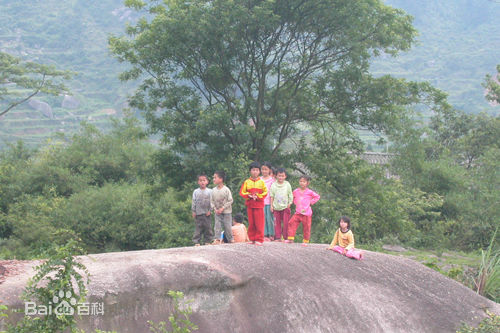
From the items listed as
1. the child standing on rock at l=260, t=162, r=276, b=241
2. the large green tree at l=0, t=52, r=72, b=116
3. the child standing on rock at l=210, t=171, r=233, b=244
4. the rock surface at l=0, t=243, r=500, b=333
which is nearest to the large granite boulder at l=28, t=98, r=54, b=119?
the large green tree at l=0, t=52, r=72, b=116

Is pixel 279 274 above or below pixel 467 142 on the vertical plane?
below

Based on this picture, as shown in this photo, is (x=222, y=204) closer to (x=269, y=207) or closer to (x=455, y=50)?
(x=269, y=207)

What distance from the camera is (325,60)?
14.2 m

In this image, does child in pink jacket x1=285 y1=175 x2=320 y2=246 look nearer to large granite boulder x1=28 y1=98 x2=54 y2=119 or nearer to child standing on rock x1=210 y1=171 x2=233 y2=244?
child standing on rock x1=210 y1=171 x2=233 y2=244

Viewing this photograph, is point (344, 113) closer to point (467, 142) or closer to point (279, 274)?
point (279, 274)

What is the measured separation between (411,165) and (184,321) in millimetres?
14921

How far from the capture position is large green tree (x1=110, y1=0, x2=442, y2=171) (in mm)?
12492

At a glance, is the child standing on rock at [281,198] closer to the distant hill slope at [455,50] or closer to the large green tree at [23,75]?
the large green tree at [23,75]

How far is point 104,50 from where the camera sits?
7544 cm

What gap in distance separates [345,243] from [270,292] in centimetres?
172

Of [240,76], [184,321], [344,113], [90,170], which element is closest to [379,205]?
[344,113]

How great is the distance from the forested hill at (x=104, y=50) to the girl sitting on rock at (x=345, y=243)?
2004 inches

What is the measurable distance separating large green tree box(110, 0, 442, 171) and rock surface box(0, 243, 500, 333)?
636 cm

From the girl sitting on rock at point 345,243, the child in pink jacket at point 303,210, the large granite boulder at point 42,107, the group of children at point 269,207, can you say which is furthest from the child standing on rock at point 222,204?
the large granite boulder at point 42,107
